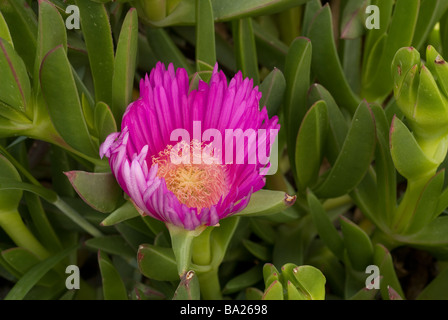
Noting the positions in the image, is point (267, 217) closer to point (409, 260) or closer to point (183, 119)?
point (183, 119)

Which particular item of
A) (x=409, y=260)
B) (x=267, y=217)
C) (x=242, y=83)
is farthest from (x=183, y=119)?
(x=409, y=260)

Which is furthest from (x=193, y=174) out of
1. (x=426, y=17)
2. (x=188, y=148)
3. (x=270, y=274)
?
(x=426, y=17)

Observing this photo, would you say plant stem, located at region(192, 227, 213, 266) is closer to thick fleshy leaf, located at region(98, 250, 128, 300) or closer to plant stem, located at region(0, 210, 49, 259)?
thick fleshy leaf, located at region(98, 250, 128, 300)

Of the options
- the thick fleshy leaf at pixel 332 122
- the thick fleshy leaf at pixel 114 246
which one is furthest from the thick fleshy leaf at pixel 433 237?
the thick fleshy leaf at pixel 114 246

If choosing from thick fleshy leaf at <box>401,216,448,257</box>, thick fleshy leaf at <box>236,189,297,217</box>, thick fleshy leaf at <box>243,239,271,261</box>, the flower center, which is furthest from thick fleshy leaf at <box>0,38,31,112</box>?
thick fleshy leaf at <box>401,216,448,257</box>

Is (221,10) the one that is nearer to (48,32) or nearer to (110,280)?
(48,32)

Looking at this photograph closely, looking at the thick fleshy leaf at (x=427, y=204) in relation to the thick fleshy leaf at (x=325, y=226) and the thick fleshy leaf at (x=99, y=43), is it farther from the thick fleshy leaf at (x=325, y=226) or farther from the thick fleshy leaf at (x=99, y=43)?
the thick fleshy leaf at (x=99, y=43)
